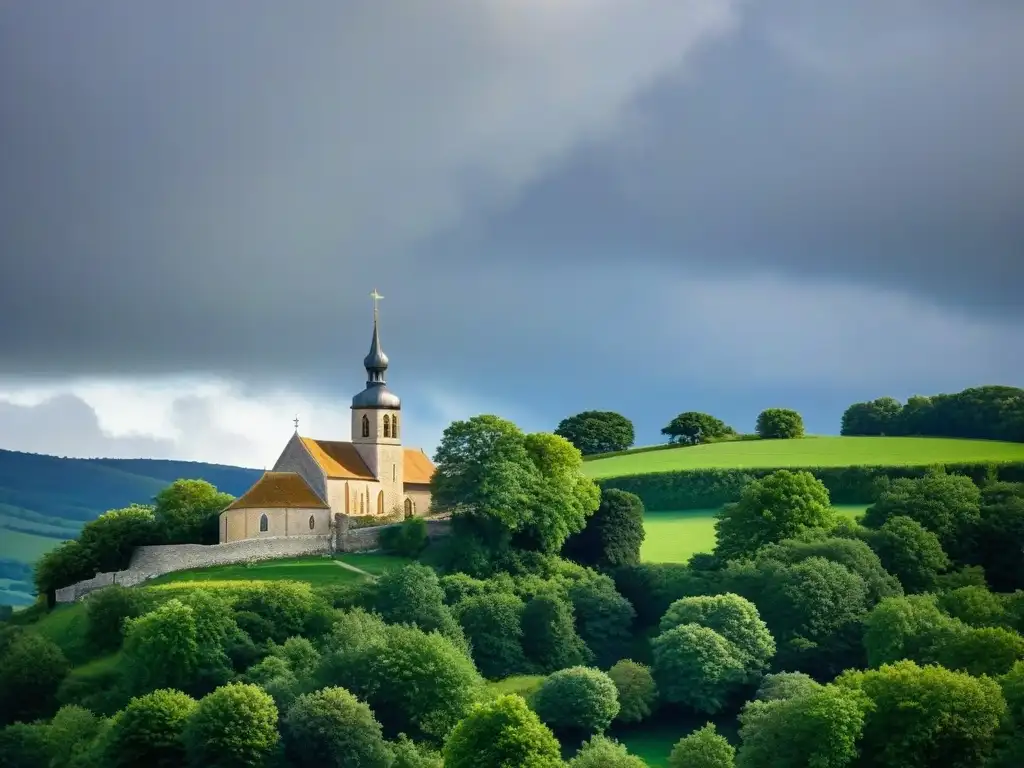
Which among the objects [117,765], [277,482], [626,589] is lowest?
[117,765]

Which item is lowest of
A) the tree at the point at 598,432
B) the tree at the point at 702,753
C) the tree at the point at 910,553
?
the tree at the point at 702,753

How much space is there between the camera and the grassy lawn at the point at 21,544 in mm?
161625

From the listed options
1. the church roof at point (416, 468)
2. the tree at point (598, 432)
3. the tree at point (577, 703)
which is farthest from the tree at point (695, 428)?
the tree at point (577, 703)

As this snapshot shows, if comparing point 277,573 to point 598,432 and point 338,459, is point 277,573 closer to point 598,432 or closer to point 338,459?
point 338,459

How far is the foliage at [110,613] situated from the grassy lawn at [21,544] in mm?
81355

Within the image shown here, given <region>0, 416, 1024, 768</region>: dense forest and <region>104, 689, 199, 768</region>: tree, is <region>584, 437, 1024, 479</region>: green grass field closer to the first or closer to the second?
<region>0, 416, 1024, 768</region>: dense forest

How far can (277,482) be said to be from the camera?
91.1 metres

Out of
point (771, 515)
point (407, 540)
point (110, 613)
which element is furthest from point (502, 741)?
point (771, 515)

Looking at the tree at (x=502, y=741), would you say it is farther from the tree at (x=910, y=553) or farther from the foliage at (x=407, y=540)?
the tree at (x=910, y=553)

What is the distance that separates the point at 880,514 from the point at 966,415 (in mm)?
33367

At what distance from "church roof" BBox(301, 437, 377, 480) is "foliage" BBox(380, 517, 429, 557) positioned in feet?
17.3

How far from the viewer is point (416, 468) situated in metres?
101

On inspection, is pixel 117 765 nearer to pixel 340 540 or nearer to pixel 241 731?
pixel 241 731

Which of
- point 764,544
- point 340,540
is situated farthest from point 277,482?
point 764,544
